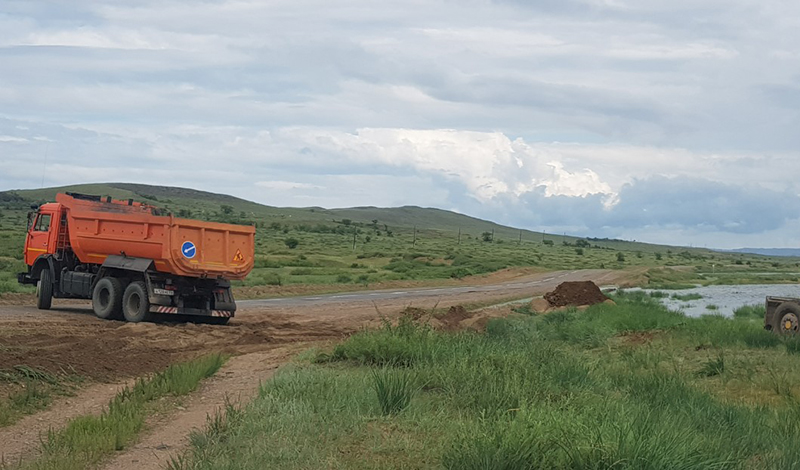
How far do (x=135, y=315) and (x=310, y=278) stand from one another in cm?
2369

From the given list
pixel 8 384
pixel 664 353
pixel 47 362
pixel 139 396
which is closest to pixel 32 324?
pixel 47 362

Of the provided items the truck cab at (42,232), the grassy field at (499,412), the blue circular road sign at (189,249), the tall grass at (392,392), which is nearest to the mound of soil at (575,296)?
the blue circular road sign at (189,249)

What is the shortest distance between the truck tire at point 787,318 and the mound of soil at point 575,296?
398 inches

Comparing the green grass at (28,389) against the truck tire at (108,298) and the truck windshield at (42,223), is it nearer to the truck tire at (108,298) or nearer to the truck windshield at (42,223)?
the truck tire at (108,298)

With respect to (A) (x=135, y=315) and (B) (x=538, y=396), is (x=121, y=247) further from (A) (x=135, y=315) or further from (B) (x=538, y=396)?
(B) (x=538, y=396)

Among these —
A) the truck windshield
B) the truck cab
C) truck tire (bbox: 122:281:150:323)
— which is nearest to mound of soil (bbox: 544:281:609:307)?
truck tire (bbox: 122:281:150:323)

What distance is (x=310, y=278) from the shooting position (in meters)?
45.0

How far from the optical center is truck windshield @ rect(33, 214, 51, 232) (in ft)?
78.8

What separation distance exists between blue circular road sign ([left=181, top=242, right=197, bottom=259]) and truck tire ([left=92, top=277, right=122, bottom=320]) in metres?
2.29

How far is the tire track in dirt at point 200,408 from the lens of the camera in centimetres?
851

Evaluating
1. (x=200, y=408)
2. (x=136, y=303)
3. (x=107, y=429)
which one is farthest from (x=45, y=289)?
(x=107, y=429)

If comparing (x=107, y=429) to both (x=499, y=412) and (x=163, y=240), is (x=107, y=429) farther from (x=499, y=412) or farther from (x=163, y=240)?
(x=163, y=240)

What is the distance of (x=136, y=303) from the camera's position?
21562mm

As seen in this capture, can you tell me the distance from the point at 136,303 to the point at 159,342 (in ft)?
12.7
